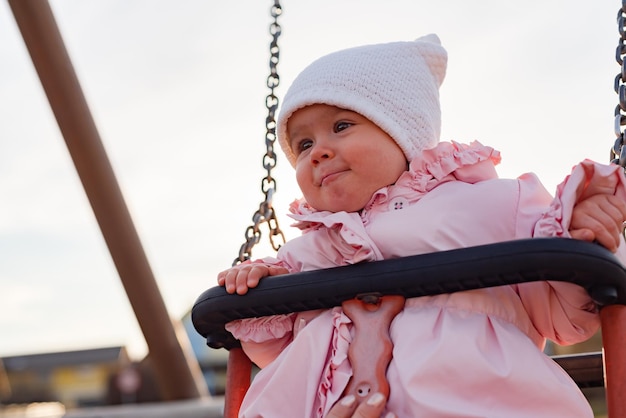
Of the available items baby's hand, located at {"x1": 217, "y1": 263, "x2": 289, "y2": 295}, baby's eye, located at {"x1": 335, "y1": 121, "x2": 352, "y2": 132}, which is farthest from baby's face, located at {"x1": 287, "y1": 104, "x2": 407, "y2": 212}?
baby's hand, located at {"x1": 217, "y1": 263, "x2": 289, "y2": 295}

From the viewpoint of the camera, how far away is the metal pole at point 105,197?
257 cm

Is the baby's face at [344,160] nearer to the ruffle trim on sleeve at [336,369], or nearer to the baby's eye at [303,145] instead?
the baby's eye at [303,145]

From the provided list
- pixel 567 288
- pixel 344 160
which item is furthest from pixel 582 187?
pixel 344 160

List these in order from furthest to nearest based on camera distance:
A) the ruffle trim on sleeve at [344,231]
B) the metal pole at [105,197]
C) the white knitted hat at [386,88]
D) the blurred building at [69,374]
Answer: the blurred building at [69,374] → the metal pole at [105,197] → the white knitted hat at [386,88] → the ruffle trim on sleeve at [344,231]

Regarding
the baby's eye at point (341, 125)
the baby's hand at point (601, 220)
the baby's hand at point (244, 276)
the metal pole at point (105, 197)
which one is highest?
the baby's eye at point (341, 125)

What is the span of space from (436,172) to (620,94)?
32cm

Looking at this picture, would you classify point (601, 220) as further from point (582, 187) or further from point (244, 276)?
point (244, 276)

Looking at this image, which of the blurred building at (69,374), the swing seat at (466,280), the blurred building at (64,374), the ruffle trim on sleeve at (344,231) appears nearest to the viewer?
the swing seat at (466,280)

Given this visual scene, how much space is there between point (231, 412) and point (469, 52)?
179 cm

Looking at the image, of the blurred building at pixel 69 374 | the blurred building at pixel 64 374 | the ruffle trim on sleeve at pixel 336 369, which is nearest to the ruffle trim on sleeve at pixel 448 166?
the ruffle trim on sleeve at pixel 336 369

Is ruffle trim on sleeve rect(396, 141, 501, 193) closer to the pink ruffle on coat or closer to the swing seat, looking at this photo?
the pink ruffle on coat

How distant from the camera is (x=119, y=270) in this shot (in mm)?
2713

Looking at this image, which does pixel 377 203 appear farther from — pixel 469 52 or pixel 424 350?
pixel 469 52

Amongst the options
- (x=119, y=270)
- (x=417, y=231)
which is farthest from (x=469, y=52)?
(x=417, y=231)
